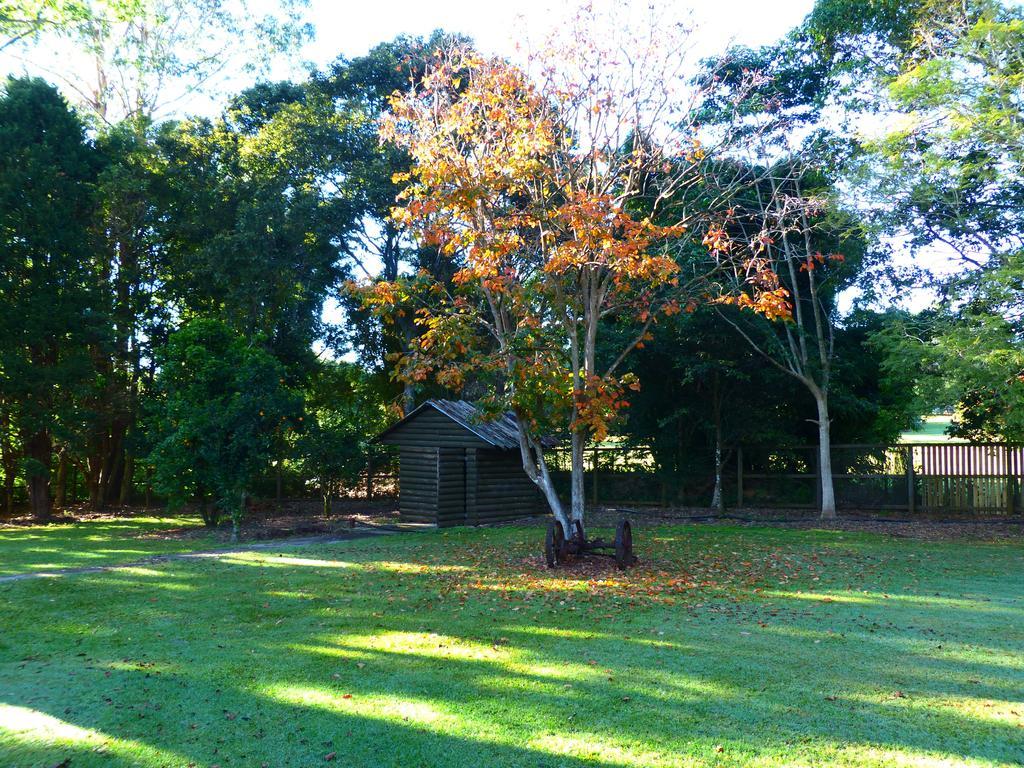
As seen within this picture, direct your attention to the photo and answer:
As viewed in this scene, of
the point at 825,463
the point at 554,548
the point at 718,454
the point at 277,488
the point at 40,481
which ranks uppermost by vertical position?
the point at 718,454

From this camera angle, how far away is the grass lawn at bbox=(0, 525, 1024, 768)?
206 inches

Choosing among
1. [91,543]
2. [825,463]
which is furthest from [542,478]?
[91,543]

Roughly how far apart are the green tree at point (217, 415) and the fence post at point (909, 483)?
15.5 meters

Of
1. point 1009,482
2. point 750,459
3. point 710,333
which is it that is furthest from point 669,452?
point 1009,482

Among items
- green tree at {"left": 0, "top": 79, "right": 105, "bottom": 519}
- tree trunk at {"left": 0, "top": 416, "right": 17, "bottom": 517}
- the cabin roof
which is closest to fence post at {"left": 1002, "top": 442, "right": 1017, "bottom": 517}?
the cabin roof

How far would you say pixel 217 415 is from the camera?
17.5 m

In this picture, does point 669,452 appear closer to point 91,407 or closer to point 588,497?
point 588,497

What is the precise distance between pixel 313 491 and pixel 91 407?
744cm

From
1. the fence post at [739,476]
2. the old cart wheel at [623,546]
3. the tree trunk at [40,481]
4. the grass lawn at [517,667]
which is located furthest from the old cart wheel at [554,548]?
the tree trunk at [40,481]

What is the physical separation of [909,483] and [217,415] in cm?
1708

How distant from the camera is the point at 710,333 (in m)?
20.8

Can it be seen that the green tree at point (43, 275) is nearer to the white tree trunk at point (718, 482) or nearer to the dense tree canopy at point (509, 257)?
the dense tree canopy at point (509, 257)

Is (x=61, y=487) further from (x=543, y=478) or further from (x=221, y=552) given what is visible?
(x=543, y=478)

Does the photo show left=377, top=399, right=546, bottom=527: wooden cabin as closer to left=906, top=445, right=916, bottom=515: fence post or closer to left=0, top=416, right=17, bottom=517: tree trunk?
left=906, top=445, right=916, bottom=515: fence post
